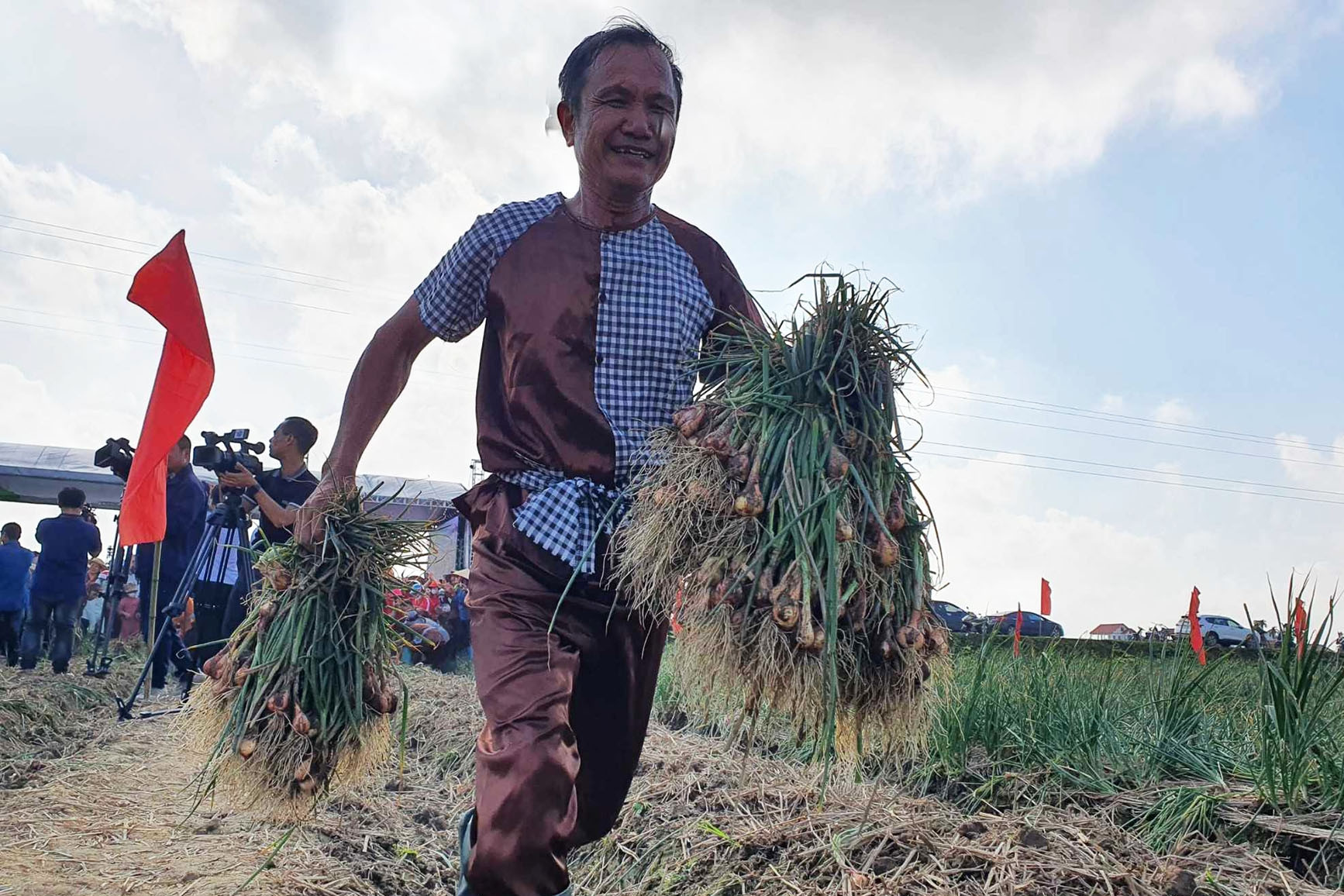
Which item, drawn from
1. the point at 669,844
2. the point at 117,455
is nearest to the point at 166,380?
the point at 117,455

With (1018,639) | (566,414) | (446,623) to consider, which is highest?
(566,414)

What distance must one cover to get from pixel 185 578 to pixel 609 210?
4.89 metres

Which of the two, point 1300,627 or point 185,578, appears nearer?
point 1300,627

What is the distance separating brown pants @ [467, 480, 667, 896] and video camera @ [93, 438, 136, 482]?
540cm

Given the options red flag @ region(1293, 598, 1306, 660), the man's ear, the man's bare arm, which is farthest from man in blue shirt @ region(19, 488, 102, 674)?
red flag @ region(1293, 598, 1306, 660)

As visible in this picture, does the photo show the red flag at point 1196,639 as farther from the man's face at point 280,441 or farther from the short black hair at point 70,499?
the short black hair at point 70,499

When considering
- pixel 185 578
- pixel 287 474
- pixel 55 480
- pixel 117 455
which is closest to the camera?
pixel 287 474

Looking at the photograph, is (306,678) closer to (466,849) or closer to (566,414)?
(466,849)

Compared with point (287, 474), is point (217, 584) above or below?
below

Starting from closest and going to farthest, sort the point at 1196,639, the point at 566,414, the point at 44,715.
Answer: the point at 566,414, the point at 1196,639, the point at 44,715

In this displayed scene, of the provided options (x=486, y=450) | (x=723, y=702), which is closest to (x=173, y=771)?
(x=486, y=450)

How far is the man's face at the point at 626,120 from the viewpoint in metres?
2.63

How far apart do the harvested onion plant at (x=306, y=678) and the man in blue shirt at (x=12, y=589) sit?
876 cm

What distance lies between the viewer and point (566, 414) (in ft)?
8.14
